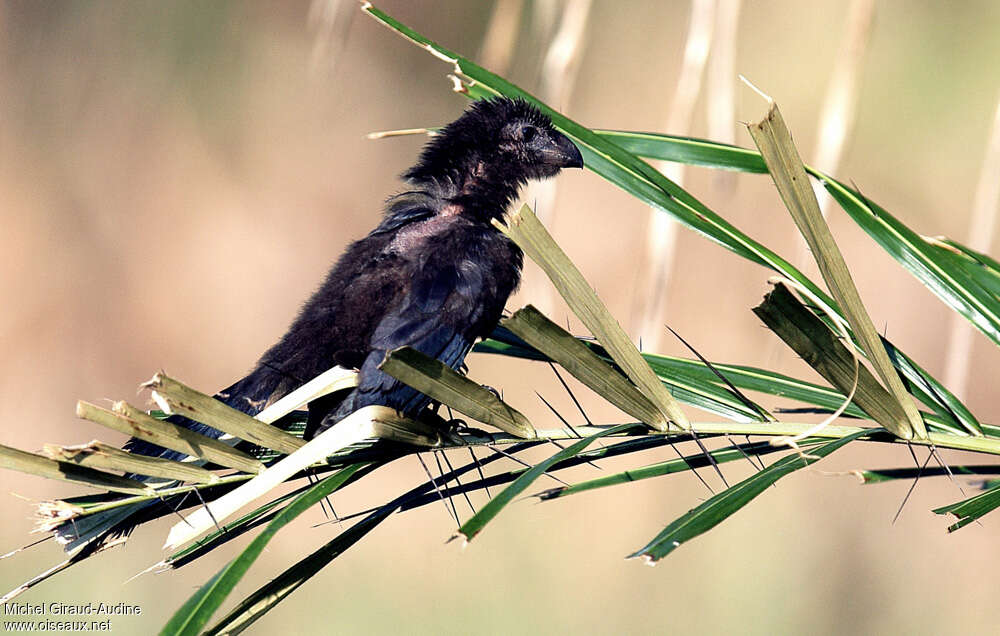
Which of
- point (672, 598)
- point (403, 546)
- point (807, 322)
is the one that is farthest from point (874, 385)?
point (403, 546)

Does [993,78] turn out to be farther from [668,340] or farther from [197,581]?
[197,581]

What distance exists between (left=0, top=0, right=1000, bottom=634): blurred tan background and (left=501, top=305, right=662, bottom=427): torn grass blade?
4223 millimetres

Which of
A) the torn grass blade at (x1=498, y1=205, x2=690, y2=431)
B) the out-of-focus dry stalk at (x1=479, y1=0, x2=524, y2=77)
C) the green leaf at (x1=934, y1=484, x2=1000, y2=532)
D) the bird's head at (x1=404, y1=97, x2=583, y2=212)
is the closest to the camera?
the torn grass blade at (x1=498, y1=205, x2=690, y2=431)

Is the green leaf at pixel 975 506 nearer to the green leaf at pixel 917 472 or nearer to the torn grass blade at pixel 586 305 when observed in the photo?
the green leaf at pixel 917 472

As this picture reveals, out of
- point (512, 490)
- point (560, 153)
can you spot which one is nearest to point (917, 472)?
point (512, 490)

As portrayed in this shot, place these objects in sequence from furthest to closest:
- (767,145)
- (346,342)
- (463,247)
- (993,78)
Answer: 1. (993,78)
2. (463,247)
3. (346,342)
4. (767,145)

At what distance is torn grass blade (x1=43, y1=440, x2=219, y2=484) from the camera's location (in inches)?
51.7

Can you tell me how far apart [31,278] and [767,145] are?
308 inches

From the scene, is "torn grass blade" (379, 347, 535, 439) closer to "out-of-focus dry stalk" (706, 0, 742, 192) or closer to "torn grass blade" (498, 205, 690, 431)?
"torn grass blade" (498, 205, 690, 431)

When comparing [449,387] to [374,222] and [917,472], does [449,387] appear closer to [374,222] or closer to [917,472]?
[917,472]

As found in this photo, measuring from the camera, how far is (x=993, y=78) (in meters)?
6.75

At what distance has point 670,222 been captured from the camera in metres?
2.49

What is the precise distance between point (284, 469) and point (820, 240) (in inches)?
33.2

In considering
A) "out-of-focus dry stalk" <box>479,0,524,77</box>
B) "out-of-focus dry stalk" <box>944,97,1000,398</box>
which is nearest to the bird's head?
"out-of-focus dry stalk" <box>479,0,524,77</box>
